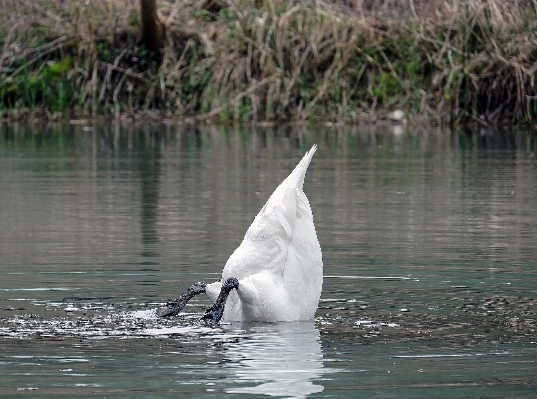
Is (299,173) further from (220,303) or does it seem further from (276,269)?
(220,303)

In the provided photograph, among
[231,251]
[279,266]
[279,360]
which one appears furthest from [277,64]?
[279,360]

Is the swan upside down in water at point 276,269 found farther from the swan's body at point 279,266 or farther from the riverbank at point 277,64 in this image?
the riverbank at point 277,64

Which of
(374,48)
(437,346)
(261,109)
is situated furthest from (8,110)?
(437,346)

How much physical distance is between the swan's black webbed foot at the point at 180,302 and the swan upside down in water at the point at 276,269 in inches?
3.1

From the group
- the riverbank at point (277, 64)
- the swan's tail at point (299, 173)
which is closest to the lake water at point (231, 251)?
the swan's tail at point (299, 173)

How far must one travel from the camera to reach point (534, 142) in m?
21.4

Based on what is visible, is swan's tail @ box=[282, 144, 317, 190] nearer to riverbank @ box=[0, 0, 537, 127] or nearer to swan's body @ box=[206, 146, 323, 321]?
swan's body @ box=[206, 146, 323, 321]

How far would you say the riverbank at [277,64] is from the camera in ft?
82.8

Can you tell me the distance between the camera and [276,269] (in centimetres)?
694

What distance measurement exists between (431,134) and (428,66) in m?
3.09

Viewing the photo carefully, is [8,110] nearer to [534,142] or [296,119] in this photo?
[296,119]

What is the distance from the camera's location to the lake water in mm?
5984

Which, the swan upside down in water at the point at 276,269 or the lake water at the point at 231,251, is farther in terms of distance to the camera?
the swan upside down in water at the point at 276,269

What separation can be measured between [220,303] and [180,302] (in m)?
0.45
